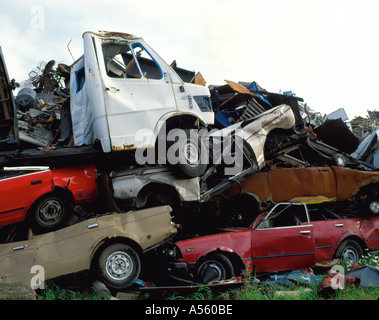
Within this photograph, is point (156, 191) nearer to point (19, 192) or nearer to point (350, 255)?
point (19, 192)

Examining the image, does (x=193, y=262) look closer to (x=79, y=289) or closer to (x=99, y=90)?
(x=79, y=289)

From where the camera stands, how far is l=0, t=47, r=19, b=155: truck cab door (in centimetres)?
579

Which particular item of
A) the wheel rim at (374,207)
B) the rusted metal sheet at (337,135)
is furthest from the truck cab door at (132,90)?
the rusted metal sheet at (337,135)

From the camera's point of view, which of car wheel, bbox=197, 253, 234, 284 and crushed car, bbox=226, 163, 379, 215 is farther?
crushed car, bbox=226, 163, 379, 215

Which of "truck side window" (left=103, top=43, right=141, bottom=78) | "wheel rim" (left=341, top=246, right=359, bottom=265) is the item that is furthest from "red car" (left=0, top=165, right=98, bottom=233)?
"wheel rim" (left=341, top=246, right=359, bottom=265)

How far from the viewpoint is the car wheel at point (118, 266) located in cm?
537

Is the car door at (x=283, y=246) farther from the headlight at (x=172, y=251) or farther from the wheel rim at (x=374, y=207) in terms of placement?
the wheel rim at (x=374, y=207)

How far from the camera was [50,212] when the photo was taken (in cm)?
584

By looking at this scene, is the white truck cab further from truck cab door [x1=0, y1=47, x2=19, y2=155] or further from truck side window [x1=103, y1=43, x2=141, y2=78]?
truck cab door [x1=0, y1=47, x2=19, y2=155]

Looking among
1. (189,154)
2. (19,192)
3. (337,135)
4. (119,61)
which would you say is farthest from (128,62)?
(337,135)

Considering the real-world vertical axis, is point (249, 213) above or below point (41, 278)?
above

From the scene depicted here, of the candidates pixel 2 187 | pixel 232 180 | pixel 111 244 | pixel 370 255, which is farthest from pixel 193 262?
pixel 370 255

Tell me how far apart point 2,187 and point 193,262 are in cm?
317
